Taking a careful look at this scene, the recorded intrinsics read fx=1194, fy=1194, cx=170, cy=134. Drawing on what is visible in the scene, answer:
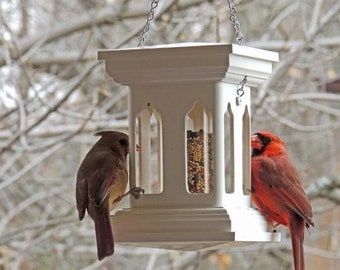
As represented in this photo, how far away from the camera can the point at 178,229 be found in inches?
137

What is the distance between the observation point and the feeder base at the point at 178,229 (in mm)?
3459

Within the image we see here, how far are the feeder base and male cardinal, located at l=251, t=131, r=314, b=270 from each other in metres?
0.21

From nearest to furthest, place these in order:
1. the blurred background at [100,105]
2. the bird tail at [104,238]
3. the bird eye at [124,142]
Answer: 1. the bird tail at [104,238]
2. the bird eye at [124,142]
3. the blurred background at [100,105]

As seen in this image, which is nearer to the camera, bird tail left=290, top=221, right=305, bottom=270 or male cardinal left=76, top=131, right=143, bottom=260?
male cardinal left=76, top=131, right=143, bottom=260

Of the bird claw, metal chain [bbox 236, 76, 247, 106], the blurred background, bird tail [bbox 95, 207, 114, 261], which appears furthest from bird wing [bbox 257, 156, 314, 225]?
the blurred background

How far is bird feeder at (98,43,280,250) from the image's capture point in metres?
3.49

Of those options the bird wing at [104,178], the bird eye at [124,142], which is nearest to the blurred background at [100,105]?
the bird eye at [124,142]

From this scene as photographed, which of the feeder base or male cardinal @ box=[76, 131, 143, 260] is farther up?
male cardinal @ box=[76, 131, 143, 260]

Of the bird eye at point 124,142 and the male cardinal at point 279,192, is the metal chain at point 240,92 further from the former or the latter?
the bird eye at point 124,142

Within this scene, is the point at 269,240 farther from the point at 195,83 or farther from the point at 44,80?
the point at 44,80

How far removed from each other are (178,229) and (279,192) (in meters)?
0.51

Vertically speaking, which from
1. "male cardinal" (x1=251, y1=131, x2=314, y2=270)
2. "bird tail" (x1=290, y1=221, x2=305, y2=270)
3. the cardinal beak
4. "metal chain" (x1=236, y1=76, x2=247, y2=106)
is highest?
"metal chain" (x1=236, y1=76, x2=247, y2=106)

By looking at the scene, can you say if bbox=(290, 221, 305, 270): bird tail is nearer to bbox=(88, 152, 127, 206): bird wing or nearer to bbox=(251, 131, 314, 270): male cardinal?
bbox=(251, 131, 314, 270): male cardinal

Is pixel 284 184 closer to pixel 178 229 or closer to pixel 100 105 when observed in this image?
pixel 178 229
